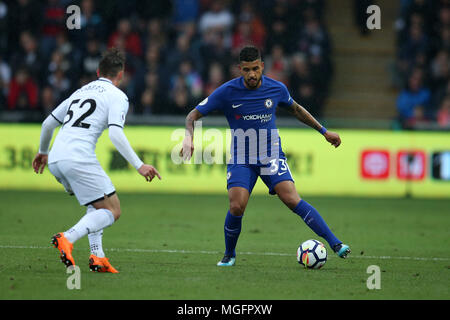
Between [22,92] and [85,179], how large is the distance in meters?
10.8

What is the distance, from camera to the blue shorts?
25.0 feet

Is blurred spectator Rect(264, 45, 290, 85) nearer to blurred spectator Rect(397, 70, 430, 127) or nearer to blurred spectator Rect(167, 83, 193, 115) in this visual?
blurred spectator Rect(167, 83, 193, 115)

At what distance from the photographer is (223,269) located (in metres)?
7.39

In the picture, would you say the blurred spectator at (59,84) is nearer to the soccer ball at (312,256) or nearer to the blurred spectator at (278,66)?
the blurred spectator at (278,66)

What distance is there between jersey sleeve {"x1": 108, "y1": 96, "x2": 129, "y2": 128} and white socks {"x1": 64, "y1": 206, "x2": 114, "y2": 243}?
2.55 feet

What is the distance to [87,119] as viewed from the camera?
693cm

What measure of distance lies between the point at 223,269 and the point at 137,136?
8319 mm

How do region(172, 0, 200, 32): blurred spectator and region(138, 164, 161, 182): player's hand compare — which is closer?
region(138, 164, 161, 182): player's hand

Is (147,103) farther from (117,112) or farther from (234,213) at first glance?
(117,112)

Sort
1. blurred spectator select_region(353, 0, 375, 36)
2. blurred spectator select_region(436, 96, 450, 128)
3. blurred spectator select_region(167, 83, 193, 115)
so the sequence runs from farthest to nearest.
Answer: blurred spectator select_region(353, 0, 375, 36) → blurred spectator select_region(167, 83, 193, 115) → blurred spectator select_region(436, 96, 450, 128)

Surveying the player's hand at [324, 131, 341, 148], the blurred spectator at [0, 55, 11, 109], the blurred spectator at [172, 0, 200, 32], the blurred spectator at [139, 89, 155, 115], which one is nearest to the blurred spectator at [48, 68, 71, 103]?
the blurred spectator at [0, 55, 11, 109]

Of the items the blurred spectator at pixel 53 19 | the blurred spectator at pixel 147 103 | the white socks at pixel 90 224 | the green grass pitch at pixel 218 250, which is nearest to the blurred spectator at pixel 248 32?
the blurred spectator at pixel 147 103
